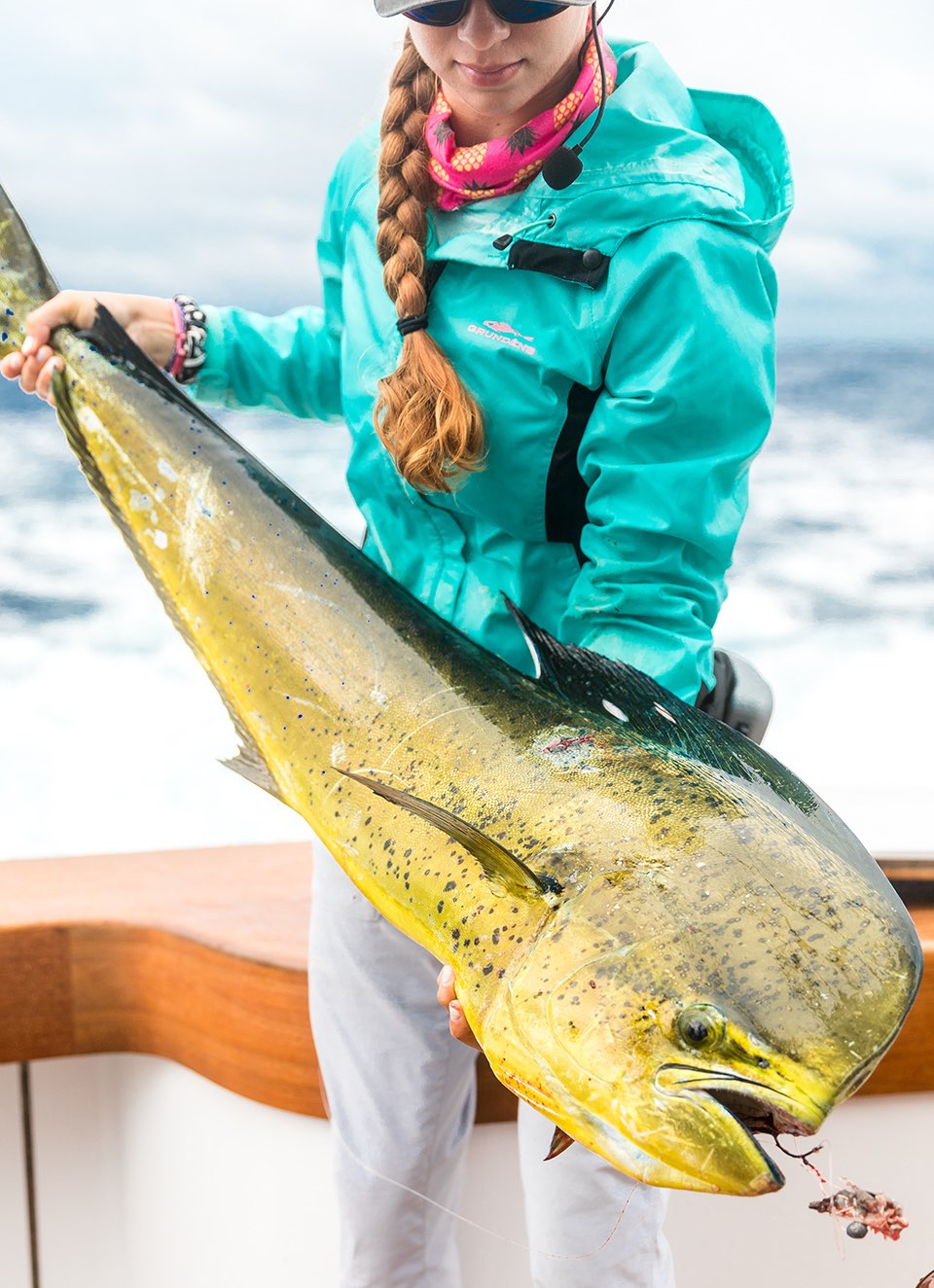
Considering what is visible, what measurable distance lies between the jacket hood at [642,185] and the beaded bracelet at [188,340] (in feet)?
1.21

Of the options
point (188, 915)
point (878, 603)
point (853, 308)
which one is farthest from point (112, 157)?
point (188, 915)

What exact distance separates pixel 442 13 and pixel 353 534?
3.63 metres

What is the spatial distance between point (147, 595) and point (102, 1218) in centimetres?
433

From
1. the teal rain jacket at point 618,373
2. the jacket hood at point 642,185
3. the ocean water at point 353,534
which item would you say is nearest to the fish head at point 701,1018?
the teal rain jacket at point 618,373

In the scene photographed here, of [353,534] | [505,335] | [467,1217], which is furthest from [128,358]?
[353,534]

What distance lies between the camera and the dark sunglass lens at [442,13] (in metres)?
1.09

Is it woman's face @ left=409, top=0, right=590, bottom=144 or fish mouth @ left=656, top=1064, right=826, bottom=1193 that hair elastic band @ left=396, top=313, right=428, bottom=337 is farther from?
fish mouth @ left=656, top=1064, right=826, bottom=1193

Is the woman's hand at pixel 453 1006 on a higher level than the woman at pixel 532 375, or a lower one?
lower

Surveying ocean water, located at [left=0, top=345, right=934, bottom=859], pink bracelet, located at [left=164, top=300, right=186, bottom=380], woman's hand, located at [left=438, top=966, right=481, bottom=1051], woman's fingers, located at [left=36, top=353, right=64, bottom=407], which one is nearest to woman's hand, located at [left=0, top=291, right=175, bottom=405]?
woman's fingers, located at [left=36, top=353, right=64, bottom=407]

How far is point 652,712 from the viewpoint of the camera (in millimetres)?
960

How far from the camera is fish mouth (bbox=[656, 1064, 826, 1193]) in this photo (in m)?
0.70

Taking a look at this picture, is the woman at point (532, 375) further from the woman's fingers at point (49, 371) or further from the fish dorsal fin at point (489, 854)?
the fish dorsal fin at point (489, 854)

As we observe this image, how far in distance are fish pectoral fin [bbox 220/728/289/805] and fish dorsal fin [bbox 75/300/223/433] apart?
1.04 ft

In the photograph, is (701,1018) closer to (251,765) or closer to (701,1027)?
(701,1027)
